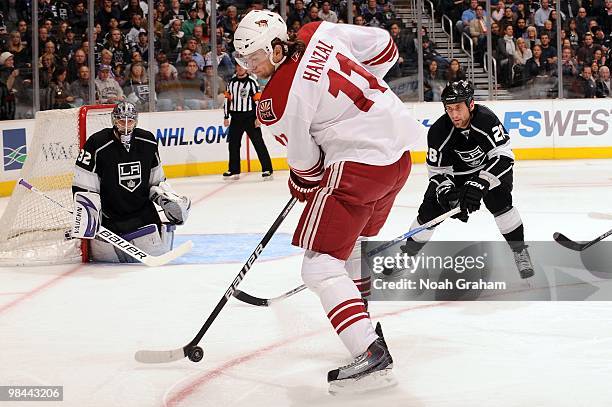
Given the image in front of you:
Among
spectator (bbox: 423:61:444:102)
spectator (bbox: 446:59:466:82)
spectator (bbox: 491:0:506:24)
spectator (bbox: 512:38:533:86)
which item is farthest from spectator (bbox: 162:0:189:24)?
spectator (bbox: 512:38:533:86)

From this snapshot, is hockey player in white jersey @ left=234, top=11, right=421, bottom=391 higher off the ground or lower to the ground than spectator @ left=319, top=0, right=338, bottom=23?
lower

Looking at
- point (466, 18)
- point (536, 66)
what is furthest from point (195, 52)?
point (536, 66)

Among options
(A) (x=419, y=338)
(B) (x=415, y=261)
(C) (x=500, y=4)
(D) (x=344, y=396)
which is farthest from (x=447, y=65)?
(D) (x=344, y=396)

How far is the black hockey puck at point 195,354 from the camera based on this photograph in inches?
124

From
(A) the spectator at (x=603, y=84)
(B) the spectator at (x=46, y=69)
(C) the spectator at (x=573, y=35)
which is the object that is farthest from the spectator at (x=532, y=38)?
(B) the spectator at (x=46, y=69)

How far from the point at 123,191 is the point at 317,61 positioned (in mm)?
2467

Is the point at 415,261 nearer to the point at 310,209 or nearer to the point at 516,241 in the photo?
the point at 516,241

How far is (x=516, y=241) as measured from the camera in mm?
4414

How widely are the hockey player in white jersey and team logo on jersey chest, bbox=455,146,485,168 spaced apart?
1.36m

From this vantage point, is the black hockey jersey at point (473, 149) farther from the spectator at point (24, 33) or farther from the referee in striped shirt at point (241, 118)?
the spectator at point (24, 33)

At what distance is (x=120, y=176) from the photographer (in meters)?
5.06

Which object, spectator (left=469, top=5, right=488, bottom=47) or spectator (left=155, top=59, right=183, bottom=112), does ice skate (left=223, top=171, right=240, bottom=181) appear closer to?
spectator (left=155, top=59, right=183, bottom=112)

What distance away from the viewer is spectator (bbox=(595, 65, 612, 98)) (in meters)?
10.8

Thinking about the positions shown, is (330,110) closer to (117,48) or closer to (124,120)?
(124,120)
